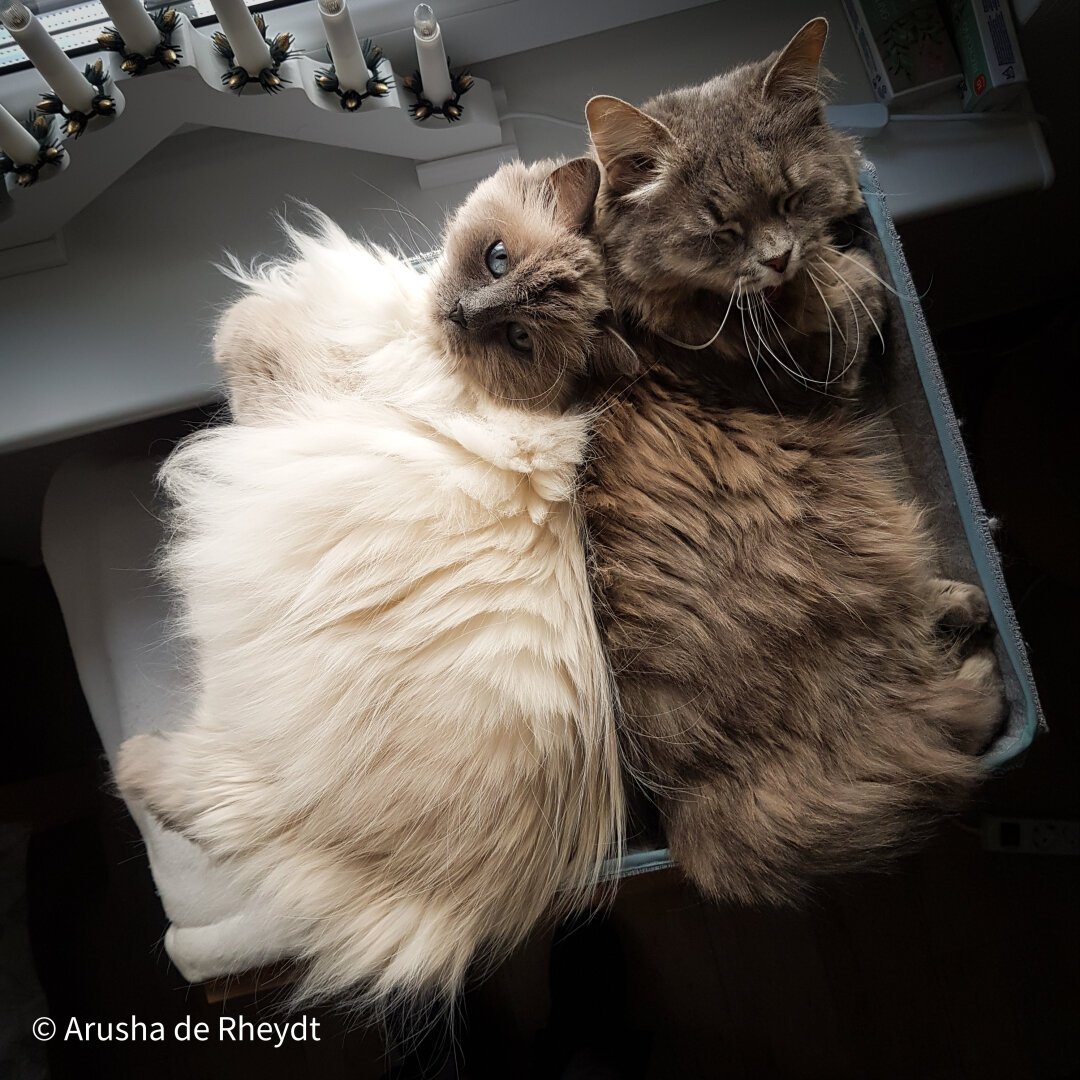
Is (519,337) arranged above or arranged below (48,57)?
below

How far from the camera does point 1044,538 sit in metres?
1.26

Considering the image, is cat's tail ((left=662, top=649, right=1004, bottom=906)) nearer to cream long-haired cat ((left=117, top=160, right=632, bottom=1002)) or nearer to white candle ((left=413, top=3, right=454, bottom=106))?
cream long-haired cat ((left=117, top=160, right=632, bottom=1002))

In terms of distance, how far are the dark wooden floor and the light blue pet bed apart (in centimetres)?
54

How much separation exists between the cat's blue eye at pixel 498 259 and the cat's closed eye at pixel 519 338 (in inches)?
2.3

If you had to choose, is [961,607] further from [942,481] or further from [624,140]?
[624,140]

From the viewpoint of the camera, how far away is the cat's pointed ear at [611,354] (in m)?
0.80

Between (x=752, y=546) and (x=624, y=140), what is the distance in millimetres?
403

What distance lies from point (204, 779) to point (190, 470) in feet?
1.11

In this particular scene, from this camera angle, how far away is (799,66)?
0.73 meters

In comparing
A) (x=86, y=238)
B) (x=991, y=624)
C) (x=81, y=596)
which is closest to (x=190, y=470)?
(x=81, y=596)

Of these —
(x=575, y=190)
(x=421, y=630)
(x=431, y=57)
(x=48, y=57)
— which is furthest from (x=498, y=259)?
(x=48, y=57)

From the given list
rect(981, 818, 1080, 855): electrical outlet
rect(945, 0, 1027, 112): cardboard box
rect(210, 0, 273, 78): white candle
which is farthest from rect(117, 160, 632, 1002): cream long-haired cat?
rect(981, 818, 1080, 855): electrical outlet

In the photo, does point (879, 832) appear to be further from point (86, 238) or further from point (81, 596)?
point (86, 238)

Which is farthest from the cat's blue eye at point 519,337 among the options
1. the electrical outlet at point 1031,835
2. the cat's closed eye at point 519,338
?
the electrical outlet at point 1031,835
